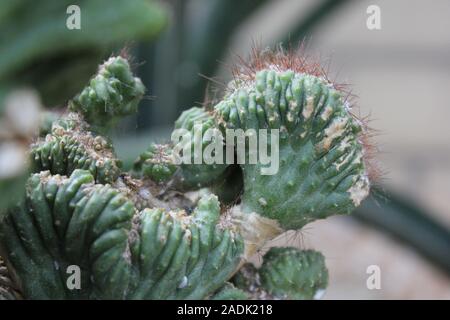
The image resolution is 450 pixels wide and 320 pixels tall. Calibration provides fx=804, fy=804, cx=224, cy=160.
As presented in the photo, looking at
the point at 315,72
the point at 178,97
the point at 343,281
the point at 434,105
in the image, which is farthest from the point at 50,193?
the point at 434,105

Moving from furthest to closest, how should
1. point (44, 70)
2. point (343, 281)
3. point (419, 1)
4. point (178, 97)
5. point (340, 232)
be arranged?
1. point (419, 1)
2. point (340, 232)
3. point (343, 281)
4. point (178, 97)
5. point (44, 70)

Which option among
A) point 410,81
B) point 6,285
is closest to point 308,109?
point 6,285

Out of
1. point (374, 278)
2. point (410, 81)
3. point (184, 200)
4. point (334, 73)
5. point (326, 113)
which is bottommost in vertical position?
point (374, 278)

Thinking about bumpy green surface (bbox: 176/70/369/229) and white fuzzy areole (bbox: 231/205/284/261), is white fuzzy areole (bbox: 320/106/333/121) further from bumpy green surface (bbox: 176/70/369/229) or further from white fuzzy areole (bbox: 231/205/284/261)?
white fuzzy areole (bbox: 231/205/284/261)

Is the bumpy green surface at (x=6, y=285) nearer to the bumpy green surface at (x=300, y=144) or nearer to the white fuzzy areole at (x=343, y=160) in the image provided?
the bumpy green surface at (x=300, y=144)

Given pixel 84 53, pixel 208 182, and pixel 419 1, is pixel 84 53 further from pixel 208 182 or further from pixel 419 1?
pixel 419 1

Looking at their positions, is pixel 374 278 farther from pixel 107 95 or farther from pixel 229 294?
pixel 107 95

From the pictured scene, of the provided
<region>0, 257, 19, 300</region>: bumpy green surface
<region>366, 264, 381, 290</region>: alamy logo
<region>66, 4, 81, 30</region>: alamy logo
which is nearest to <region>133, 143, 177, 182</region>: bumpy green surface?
<region>0, 257, 19, 300</region>: bumpy green surface

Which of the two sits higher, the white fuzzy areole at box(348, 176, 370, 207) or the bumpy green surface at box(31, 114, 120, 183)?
the bumpy green surface at box(31, 114, 120, 183)
